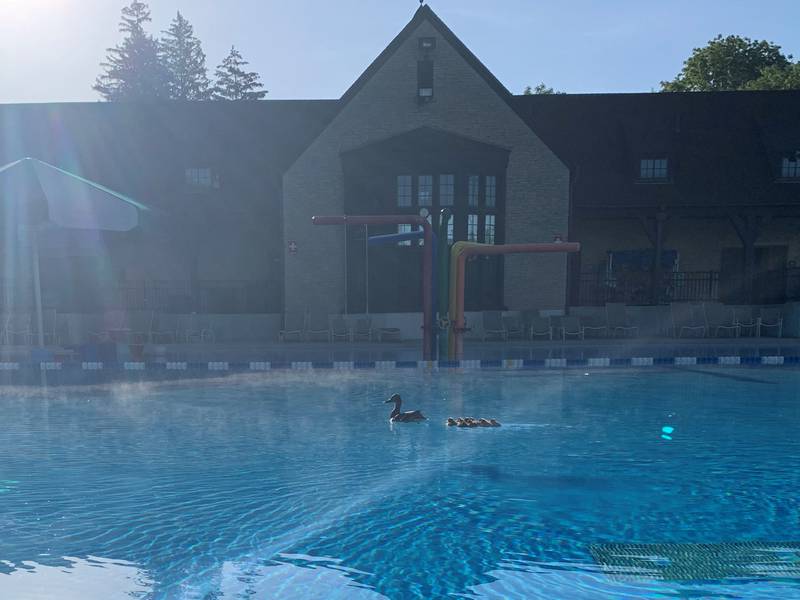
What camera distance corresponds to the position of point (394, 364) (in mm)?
16219

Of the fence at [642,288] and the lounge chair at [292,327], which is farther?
the fence at [642,288]

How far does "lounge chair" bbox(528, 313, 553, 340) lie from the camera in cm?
2025

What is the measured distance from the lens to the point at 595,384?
15.1 meters

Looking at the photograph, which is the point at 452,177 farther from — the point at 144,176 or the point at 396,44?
the point at 144,176

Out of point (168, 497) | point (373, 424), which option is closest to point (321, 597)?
point (168, 497)

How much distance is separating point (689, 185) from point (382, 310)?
12732mm

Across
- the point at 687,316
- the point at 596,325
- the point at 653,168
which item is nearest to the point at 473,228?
the point at 596,325

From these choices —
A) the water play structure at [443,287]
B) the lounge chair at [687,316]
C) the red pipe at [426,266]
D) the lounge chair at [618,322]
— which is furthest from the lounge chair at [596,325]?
the red pipe at [426,266]

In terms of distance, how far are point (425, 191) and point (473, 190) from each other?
5.34 ft

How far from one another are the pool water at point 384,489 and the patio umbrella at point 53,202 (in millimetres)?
3856

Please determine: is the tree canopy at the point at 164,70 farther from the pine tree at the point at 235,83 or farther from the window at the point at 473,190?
the window at the point at 473,190

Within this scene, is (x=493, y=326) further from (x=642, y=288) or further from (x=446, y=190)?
(x=642, y=288)

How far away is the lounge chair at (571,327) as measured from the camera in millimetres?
20281

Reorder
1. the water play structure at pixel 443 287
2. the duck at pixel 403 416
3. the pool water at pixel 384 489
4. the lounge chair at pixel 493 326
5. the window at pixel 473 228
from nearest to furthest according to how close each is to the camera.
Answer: the pool water at pixel 384 489
the duck at pixel 403 416
the water play structure at pixel 443 287
the lounge chair at pixel 493 326
the window at pixel 473 228
